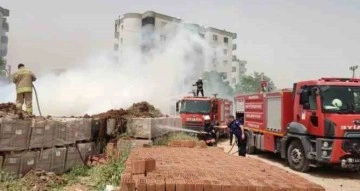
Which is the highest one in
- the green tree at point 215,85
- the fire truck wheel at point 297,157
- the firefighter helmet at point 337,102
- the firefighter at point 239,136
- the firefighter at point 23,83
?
the green tree at point 215,85

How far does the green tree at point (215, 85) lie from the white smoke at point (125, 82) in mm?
15107

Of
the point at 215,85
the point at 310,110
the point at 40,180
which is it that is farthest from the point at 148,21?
the point at 40,180

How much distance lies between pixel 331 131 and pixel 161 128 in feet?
15.7

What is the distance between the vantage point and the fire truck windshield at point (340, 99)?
11.2 metres

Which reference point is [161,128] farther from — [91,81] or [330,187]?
[91,81]

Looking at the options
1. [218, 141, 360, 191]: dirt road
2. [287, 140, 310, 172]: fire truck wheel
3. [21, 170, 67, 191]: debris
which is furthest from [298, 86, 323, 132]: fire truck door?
[21, 170, 67, 191]: debris

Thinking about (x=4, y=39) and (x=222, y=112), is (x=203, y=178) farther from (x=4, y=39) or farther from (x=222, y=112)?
(x=4, y=39)

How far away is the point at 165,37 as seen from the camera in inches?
1615

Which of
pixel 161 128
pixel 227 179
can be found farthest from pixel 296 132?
pixel 227 179

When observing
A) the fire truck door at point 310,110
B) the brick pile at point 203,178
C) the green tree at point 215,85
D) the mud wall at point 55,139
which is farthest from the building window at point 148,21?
the brick pile at point 203,178

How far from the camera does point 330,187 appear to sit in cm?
1032

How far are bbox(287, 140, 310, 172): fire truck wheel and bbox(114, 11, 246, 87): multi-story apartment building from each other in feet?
87.9

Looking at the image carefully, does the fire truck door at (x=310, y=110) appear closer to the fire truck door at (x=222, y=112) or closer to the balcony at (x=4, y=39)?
the fire truck door at (x=222, y=112)

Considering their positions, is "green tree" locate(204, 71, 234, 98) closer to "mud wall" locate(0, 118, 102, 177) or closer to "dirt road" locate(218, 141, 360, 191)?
"dirt road" locate(218, 141, 360, 191)
